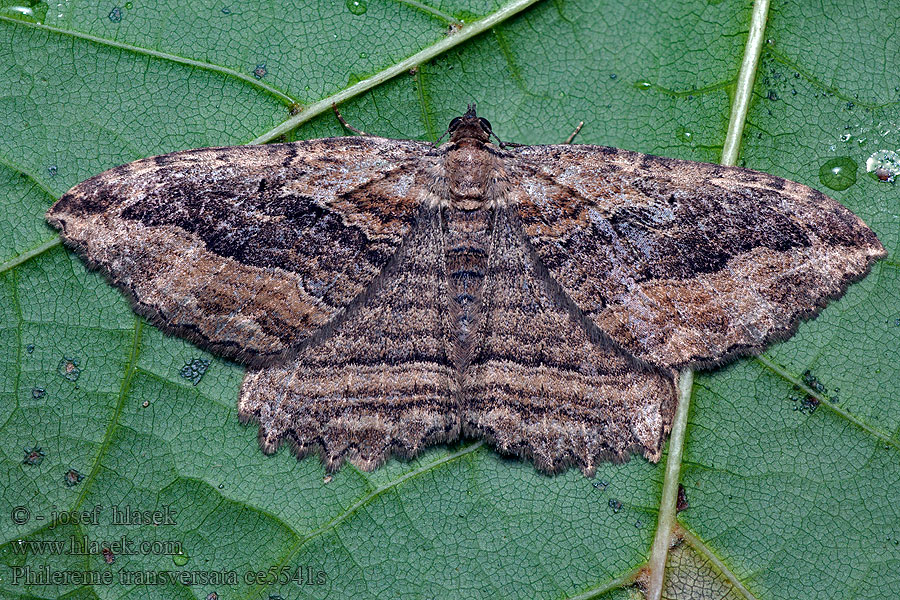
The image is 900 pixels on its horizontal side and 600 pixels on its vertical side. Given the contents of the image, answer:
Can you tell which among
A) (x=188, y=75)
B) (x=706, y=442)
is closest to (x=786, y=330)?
(x=706, y=442)

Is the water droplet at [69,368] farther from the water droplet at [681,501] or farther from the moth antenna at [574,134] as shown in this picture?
the water droplet at [681,501]

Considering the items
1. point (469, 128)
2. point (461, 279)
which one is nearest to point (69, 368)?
point (461, 279)

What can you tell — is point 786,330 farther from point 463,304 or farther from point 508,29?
point 508,29

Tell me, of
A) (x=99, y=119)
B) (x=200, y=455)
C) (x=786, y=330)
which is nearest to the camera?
(x=786, y=330)

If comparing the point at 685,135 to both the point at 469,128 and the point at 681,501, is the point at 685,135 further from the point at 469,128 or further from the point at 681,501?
the point at 681,501

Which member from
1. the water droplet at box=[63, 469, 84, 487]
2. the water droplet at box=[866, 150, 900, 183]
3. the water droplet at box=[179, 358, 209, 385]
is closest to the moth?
the water droplet at box=[179, 358, 209, 385]

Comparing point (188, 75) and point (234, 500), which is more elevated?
point (188, 75)

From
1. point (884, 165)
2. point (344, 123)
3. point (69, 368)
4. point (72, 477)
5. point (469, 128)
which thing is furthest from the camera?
point (344, 123)
